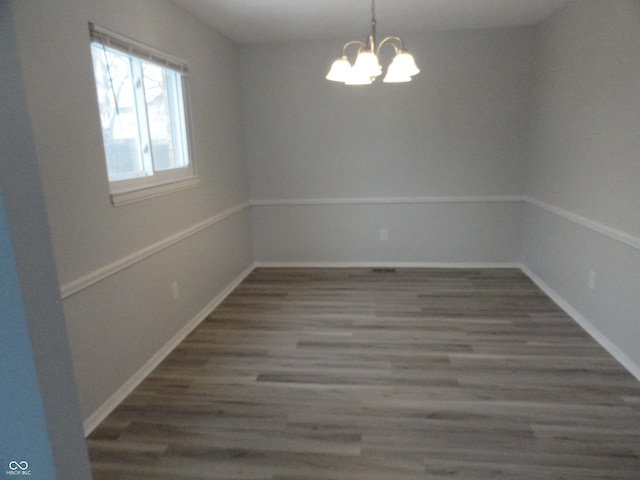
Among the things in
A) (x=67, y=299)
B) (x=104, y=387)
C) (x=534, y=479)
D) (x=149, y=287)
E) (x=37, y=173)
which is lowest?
(x=534, y=479)

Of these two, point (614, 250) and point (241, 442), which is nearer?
point (241, 442)

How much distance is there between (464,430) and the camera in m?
2.09

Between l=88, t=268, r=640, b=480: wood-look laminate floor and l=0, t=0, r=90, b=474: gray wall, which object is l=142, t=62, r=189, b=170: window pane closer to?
l=88, t=268, r=640, b=480: wood-look laminate floor

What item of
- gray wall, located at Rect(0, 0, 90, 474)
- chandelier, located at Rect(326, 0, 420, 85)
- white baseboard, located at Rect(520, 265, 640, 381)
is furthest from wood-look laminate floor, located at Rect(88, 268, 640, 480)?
chandelier, located at Rect(326, 0, 420, 85)

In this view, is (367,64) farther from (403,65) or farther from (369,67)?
(403,65)

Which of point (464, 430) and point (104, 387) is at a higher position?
point (104, 387)

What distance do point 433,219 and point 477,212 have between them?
0.45 metres

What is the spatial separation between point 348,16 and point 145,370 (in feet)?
9.97

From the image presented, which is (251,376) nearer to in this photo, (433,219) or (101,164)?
(101,164)

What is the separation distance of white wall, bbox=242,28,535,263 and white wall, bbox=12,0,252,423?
91cm

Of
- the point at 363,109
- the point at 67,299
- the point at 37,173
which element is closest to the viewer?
the point at 37,173

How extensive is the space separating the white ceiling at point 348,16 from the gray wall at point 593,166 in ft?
1.38

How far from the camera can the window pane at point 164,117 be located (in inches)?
114

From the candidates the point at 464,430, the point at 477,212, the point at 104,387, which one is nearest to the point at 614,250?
the point at 464,430
